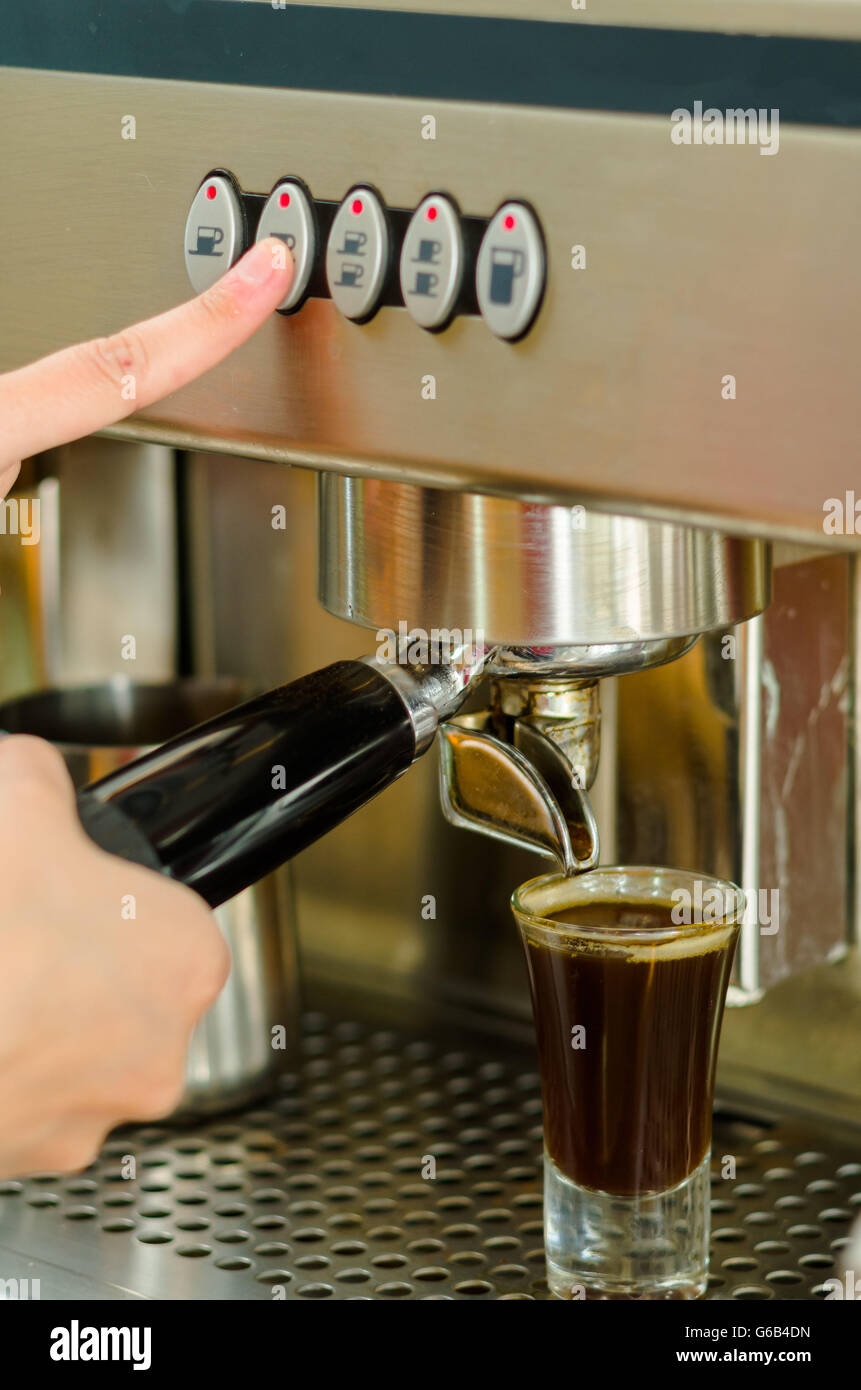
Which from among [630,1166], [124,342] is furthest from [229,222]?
[630,1166]

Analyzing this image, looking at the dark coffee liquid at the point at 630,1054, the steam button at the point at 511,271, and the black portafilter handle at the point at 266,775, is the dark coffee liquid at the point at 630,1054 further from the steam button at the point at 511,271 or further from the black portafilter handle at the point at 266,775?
the steam button at the point at 511,271

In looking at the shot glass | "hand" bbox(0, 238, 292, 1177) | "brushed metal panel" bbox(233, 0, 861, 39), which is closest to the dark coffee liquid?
the shot glass

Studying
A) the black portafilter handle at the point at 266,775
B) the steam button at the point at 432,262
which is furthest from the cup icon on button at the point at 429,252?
the black portafilter handle at the point at 266,775

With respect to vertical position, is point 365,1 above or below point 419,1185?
above

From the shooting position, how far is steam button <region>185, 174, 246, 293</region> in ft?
1.25

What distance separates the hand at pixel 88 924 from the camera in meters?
0.35

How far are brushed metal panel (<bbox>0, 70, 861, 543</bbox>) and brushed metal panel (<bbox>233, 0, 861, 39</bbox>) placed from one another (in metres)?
0.02

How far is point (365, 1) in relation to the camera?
1.16 ft

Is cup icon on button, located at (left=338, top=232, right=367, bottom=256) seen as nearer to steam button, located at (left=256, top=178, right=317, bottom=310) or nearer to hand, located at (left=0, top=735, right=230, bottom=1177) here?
steam button, located at (left=256, top=178, right=317, bottom=310)

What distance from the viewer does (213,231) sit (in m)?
0.39

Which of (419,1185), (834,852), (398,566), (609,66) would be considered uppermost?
(609,66)

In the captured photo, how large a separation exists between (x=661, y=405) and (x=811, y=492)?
0.11 ft

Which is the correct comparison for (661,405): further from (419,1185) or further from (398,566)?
(419,1185)

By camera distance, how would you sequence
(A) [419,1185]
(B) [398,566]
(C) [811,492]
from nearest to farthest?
(C) [811,492] → (B) [398,566] → (A) [419,1185]
